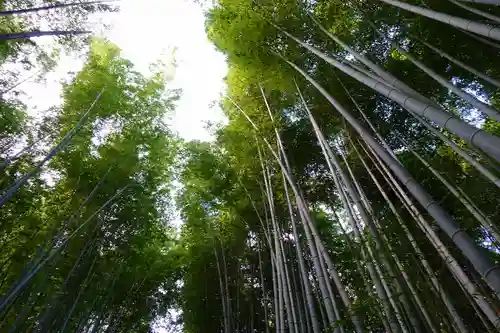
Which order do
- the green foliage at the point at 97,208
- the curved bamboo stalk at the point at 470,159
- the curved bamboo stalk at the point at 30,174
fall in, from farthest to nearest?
1. the green foliage at the point at 97,208
2. the curved bamboo stalk at the point at 30,174
3. the curved bamboo stalk at the point at 470,159

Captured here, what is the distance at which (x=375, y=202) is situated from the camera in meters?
5.41

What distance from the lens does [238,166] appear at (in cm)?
584

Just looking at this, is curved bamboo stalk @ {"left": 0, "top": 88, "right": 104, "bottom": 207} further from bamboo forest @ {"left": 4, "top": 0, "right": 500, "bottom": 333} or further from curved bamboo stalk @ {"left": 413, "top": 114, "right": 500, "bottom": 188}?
curved bamboo stalk @ {"left": 413, "top": 114, "right": 500, "bottom": 188}

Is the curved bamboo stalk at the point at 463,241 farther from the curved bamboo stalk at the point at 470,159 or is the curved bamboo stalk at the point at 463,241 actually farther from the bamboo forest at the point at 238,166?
the bamboo forest at the point at 238,166

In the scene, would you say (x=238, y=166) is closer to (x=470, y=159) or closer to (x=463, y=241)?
(x=470, y=159)

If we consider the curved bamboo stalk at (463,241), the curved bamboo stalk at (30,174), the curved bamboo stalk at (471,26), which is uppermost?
the curved bamboo stalk at (30,174)

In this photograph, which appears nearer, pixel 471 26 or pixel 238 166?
pixel 471 26

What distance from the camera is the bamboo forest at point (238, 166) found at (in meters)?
4.24

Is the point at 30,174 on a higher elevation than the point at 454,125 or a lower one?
higher

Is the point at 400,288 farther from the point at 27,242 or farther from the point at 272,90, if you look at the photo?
the point at 27,242

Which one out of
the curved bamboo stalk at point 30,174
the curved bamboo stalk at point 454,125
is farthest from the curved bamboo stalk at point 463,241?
the curved bamboo stalk at point 30,174

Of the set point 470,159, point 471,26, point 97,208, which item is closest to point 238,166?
point 97,208

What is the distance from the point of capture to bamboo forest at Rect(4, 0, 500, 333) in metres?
4.24

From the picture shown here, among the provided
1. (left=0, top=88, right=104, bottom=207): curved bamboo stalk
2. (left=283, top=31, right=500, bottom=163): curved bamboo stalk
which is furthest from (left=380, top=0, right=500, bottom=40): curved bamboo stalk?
(left=0, top=88, right=104, bottom=207): curved bamboo stalk
